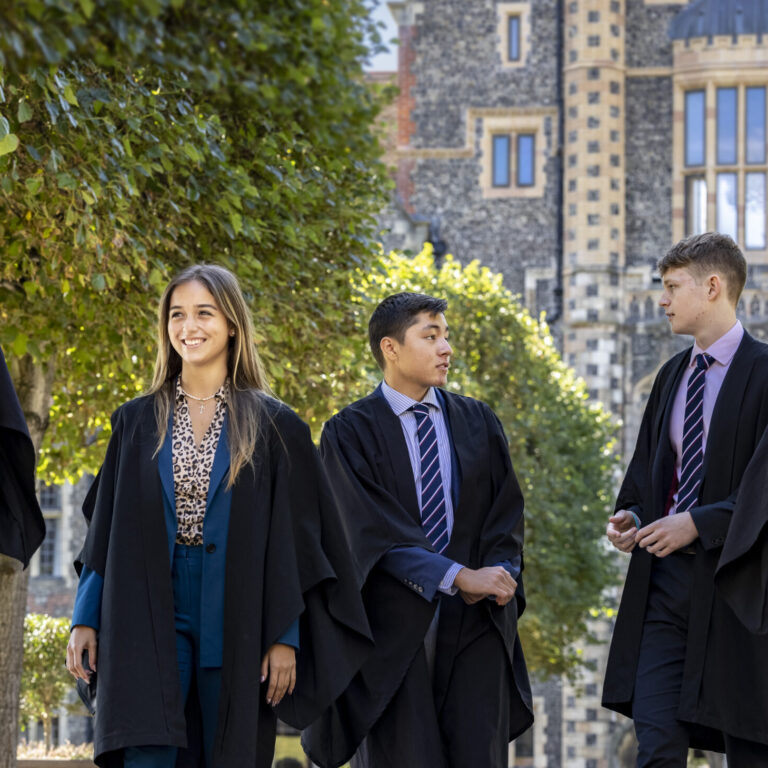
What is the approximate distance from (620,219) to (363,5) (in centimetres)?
2135

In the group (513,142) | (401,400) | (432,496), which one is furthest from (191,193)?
(513,142)

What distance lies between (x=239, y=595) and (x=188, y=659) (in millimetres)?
253

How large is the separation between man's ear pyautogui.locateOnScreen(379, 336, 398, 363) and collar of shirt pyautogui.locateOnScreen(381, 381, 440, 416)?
0.11m

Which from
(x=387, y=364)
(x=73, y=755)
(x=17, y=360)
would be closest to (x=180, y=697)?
(x=387, y=364)

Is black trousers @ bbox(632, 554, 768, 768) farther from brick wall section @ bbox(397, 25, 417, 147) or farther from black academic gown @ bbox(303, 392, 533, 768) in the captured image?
brick wall section @ bbox(397, 25, 417, 147)

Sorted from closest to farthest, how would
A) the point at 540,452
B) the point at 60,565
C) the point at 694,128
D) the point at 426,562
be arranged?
the point at 426,562 → the point at 540,452 → the point at 694,128 → the point at 60,565

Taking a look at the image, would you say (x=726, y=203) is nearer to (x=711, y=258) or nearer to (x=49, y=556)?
(x=49, y=556)

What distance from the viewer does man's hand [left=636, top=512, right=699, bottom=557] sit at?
542 centimetres

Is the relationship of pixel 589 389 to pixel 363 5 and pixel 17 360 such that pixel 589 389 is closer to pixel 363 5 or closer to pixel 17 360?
pixel 17 360

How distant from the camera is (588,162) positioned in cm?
2738

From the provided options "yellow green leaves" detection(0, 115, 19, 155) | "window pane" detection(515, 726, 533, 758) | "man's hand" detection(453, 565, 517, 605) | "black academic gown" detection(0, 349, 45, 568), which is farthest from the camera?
"window pane" detection(515, 726, 533, 758)

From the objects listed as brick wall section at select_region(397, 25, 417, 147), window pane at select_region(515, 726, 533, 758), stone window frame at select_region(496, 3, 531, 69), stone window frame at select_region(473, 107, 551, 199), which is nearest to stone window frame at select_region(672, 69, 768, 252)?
stone window frame at select_region(473, 107, 551, 199)

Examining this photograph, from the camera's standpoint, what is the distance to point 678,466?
575 centimetres

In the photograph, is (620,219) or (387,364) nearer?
(387,364)
